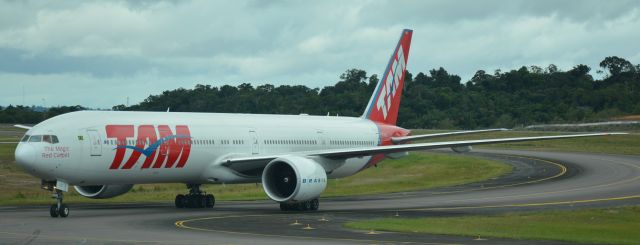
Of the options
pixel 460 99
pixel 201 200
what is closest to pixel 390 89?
pixel 201 200

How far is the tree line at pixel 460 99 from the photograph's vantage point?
4461 inches

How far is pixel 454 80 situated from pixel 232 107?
76037 millimetres

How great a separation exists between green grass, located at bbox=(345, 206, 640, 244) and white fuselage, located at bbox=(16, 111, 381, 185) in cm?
998

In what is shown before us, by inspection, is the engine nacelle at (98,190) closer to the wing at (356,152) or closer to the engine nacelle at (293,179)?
the wing at (356,152)

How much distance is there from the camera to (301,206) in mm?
41656

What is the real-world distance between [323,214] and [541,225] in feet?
31.0

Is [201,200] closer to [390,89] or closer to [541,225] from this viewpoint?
[390,89]

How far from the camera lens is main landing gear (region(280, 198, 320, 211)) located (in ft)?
137

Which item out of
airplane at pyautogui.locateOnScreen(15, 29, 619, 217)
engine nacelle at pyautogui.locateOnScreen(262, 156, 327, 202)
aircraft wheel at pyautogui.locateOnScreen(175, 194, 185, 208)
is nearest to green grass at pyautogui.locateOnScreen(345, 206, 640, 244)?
airplane at pyautogui.locateOnScreen(15, 29, 619, 217)

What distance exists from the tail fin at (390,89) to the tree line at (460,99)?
45.8 m

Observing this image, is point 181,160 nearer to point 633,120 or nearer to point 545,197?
point 545,197

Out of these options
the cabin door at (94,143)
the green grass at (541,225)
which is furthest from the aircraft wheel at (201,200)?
the green grass at (541,225)

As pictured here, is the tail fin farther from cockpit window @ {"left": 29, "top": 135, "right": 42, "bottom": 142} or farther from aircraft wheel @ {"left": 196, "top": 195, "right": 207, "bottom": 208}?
cockpit window @ {"left": 29, "top": 135, "right": 42, "bottom": 142}

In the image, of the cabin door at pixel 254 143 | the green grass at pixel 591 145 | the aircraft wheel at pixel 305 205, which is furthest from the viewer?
the green grass at pixel 591 145
